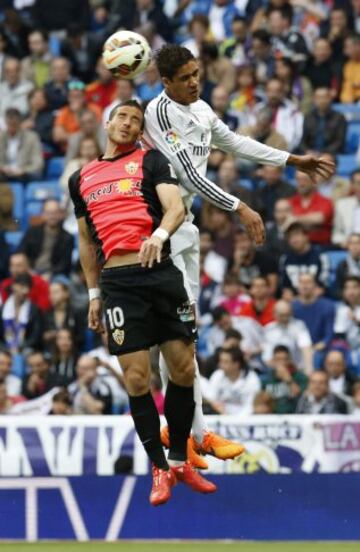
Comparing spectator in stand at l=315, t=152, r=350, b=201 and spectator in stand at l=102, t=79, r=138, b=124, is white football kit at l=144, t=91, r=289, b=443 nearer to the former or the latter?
spectator in stand at l=315, t=152, r=350, b=201

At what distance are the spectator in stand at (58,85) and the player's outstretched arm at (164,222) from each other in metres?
9.96

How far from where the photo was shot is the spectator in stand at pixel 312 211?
56.9 ft

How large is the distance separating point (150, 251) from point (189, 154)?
1060 millimetres

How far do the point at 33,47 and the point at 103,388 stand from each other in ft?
21.4

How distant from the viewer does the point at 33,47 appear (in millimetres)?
21016

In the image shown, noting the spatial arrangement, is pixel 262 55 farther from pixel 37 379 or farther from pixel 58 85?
pixel 37 379

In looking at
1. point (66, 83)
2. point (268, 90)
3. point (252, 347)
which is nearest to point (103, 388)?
point (252, 347)

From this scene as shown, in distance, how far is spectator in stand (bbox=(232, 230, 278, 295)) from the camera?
1702 centimetres

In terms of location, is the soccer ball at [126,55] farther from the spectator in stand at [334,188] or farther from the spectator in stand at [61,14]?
the spectator in stand at [61,14]

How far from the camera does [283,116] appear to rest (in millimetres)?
18641

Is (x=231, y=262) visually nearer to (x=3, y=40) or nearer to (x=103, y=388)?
(x=103, y=388)

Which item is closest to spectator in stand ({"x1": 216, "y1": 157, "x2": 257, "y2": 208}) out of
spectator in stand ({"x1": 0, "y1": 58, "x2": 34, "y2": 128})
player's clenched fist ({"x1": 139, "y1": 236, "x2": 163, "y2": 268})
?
spectator in stand ({"x1": 0, "y1": 58, "x2": 34, "y2": 128})

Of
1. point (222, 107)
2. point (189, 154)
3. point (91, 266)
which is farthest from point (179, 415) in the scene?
point (222, 107)

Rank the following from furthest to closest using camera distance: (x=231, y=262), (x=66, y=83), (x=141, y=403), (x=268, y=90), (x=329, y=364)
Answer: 1. (x=66, y=83)
2. (x=268, y=90)
3. (x=231, y=262)
4. (x=329, y=364)
5. (x=141, y=403)
